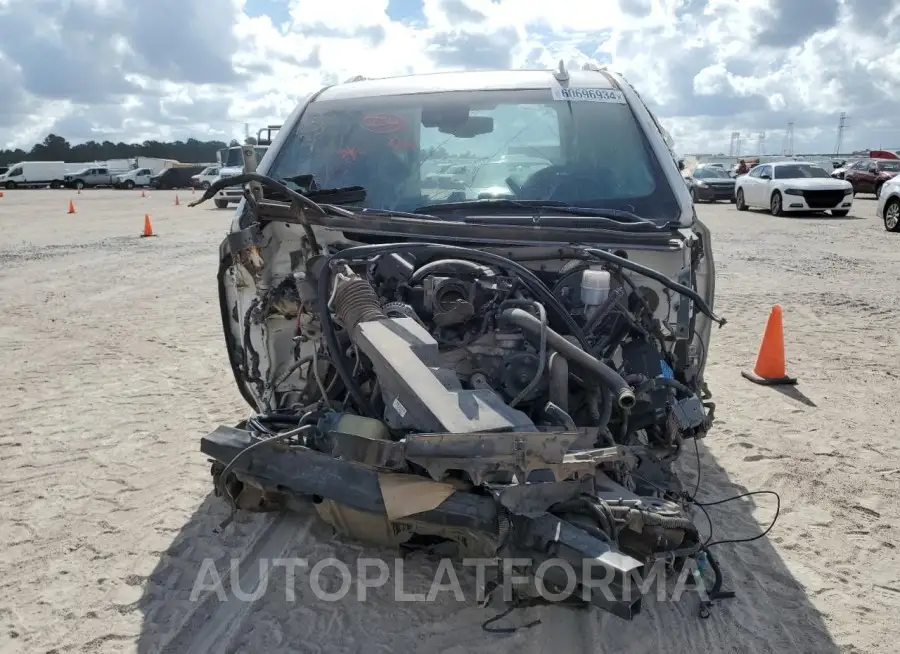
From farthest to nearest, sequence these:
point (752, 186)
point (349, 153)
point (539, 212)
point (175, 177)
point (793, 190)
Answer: point (175, 177) → point (752, 186) → point (793, 190) → point (349, 153) → point (539, 212)

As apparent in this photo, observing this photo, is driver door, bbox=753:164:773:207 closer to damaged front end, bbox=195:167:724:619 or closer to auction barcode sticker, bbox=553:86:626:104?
auction barcode sticker, bbox=553:86:626:104

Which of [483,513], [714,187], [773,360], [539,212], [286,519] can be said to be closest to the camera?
[483,513]

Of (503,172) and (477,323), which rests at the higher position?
(503,172)

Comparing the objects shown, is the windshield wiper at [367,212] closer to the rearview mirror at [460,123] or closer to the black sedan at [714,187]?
the rearview mirror at [460,123]

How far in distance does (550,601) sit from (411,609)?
808 millimetres

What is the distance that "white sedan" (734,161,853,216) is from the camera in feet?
65.3

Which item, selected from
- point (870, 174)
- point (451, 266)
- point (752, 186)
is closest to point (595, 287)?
point (451, 266)

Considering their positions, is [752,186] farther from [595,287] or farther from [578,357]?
[578,357]

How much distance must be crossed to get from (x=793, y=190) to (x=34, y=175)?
47.0 meters

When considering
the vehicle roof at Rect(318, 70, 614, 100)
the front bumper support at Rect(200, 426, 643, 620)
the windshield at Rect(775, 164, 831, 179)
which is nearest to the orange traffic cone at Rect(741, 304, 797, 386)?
the vehicle roof at Rect(318, 70, 614, 100)

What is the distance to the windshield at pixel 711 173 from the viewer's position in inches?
1104

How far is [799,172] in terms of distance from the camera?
21.4 meters

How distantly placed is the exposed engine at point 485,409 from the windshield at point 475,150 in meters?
0.65

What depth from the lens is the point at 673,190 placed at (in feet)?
12.4
